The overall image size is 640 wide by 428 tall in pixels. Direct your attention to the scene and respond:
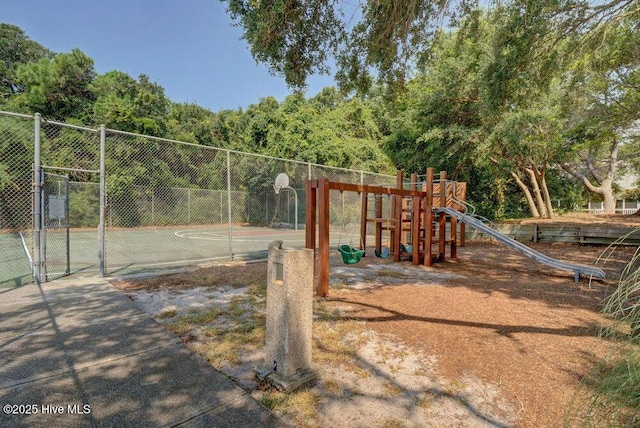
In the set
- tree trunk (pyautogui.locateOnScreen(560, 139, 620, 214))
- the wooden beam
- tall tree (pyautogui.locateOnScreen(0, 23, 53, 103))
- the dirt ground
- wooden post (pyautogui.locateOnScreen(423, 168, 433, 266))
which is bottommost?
the dirt ground

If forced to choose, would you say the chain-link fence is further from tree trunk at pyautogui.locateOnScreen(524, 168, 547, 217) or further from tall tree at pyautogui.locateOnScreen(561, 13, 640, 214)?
tree trunk at pyautogui.locateOnScreen(524, 168, 547, 217)

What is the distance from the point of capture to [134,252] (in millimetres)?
8945

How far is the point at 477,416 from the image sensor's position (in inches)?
76.8

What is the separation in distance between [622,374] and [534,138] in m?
12.0

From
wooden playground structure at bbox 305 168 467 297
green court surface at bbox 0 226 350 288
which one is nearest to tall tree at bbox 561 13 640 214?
wooden playground structure at bbox 305 168 467 297

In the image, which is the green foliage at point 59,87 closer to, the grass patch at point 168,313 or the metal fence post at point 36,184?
the metal fence post at point 36,184

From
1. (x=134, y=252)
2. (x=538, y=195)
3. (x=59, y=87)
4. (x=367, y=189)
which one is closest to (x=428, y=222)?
(x=367, y=189)

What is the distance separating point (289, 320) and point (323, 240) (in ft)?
7.40

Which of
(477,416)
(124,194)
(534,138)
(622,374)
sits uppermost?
(534,138)

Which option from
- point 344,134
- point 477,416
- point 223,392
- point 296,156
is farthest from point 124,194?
point 477,416

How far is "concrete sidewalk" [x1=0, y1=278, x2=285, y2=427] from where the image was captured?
6.18ft

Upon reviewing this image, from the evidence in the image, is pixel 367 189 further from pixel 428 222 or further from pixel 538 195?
pixel 538 195

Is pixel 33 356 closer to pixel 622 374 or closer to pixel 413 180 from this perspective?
pixel 622 374

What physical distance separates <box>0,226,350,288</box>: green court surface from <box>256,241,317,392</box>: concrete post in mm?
4712
